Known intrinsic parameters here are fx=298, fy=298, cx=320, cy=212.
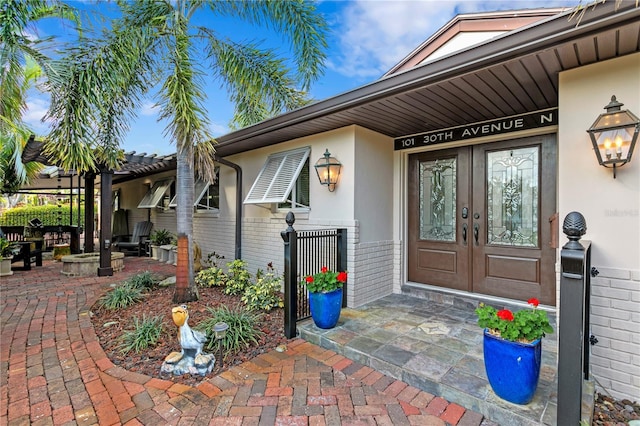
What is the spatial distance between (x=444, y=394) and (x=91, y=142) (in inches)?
195

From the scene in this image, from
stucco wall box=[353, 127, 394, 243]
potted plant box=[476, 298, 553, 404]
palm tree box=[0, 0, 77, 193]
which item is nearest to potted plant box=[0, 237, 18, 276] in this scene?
palm tree box=[0, 0, 77, 193]

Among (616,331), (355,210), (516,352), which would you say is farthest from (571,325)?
(355,210)

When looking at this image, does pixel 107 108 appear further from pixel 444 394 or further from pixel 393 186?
pixel 444 394

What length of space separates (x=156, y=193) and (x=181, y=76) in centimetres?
636

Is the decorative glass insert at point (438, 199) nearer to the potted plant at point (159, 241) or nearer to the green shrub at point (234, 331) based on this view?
the green shrub at point (234, 331)

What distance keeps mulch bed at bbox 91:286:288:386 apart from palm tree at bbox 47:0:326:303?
41cm

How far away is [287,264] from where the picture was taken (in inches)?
136

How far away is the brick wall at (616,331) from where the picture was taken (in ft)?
7.78

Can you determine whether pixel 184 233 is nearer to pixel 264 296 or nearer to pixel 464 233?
pixel 264 296

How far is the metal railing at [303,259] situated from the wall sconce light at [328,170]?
74 centimetres

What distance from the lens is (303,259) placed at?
4.28 meters

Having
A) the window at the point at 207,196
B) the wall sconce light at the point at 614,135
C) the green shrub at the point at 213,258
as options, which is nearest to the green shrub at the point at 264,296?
the green shrub at the point at 213,258

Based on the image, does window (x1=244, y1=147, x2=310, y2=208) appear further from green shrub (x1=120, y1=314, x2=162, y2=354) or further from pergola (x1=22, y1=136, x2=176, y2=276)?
pergola (x1=22, y1=136, x2=176, y2=276)

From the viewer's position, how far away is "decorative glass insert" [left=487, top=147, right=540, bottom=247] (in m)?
3.84
